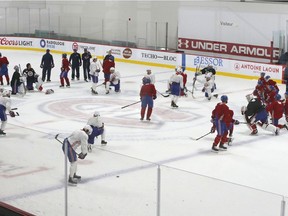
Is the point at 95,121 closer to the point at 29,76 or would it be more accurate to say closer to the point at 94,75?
the point at 94,75

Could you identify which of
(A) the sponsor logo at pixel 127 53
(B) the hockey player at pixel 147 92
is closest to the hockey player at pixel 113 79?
(B) the hockey player at pixel 147 92

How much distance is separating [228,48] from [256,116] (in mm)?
13744

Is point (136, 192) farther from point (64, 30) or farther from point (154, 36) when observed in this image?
point (64, 30)

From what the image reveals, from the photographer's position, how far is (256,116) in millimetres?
14703

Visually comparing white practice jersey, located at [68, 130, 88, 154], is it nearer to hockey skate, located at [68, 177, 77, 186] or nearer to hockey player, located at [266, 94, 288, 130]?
hockey skate, located at [68, 177, 77, 186]

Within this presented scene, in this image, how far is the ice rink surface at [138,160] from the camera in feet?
22.5

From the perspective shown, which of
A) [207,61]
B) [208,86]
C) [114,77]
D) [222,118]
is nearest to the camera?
[222,118]

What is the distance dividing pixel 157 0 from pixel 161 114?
49.1 ft

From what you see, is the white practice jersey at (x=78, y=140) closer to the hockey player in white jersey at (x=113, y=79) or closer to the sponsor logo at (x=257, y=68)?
the hockey player in white jersey at (x=113, y=79)

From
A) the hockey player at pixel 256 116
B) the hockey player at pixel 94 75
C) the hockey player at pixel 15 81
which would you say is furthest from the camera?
the hockey player at pixel 94 75

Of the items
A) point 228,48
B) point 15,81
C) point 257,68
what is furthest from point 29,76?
point 228,48

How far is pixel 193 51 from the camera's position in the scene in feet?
97.1

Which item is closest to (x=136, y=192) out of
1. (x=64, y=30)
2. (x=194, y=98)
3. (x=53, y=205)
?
(x=53, y=205)

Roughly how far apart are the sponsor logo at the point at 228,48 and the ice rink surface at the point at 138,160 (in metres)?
2.78
